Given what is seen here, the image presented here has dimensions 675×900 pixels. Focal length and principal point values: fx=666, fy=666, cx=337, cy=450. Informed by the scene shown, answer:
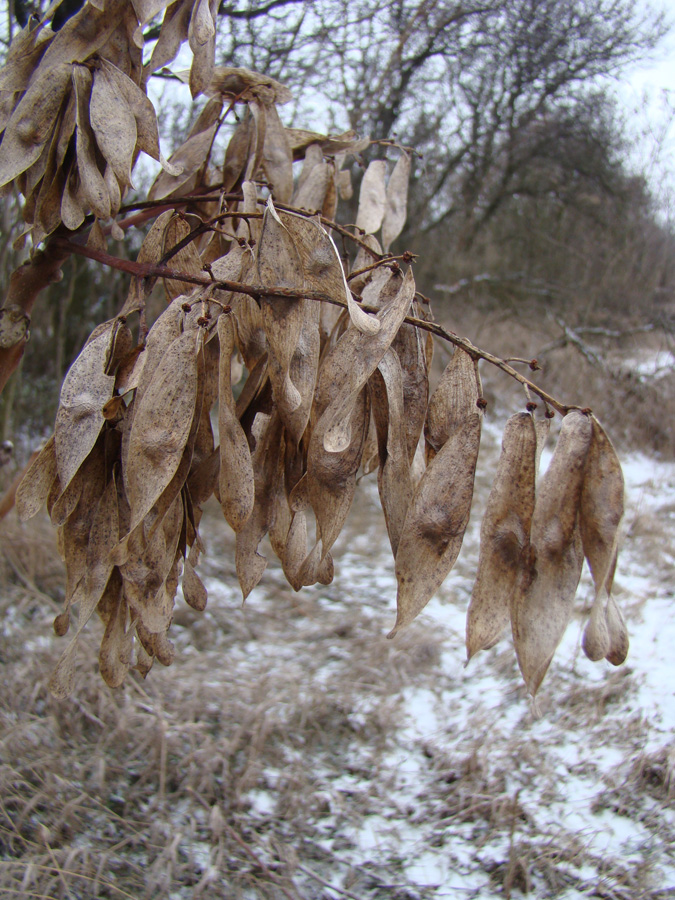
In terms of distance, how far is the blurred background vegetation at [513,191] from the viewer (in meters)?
3.42

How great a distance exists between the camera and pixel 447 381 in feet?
1.68

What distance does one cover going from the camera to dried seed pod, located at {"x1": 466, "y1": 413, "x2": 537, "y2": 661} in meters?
0.48

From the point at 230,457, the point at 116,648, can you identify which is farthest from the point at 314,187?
the point at 116,648

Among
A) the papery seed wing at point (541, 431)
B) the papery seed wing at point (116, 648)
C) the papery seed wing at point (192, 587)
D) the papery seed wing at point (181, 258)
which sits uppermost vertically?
the papery seed wing at point (181, 258)

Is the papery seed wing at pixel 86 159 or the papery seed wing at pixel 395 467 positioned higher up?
the papery seed wing at pixel 86 159

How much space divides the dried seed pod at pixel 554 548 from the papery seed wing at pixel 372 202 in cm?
51

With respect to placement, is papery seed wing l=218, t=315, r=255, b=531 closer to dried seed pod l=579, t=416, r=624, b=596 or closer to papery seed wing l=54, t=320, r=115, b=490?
papery seed wing l=54, t=320, r=115, b=490

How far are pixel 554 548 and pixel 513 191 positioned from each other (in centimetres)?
790

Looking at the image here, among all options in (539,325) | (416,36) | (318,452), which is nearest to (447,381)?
(318,452)

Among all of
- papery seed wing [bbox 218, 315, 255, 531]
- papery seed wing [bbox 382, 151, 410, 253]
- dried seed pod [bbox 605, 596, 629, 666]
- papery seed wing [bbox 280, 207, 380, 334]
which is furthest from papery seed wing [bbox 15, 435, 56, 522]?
papery seed wing [bbox 382, 151, 410, 253]

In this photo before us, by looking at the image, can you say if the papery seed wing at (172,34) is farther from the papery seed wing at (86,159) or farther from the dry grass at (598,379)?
the dry grass at (598,379)

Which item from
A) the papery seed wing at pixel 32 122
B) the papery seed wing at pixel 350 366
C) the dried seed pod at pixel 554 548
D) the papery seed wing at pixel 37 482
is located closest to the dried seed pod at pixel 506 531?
the dried seed pod at pixel 554 548

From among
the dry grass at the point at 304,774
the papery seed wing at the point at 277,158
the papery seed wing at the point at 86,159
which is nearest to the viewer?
the papery seed wing at the point at 86,159

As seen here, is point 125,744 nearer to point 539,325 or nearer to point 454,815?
point 454,815
